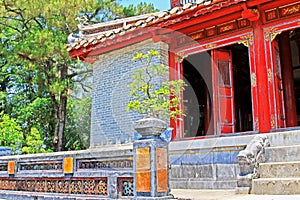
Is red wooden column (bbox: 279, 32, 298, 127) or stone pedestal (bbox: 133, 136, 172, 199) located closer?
stone pedestal (bbox: 133, 136, 172, 199)

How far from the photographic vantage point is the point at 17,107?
14375 millimetres

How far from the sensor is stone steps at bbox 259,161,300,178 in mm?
4555

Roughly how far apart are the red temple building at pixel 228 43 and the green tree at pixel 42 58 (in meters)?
3.57

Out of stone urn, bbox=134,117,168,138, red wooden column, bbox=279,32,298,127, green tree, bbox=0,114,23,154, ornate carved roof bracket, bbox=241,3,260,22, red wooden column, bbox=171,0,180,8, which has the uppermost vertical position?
red wooden column, bbox=171,0,180,8

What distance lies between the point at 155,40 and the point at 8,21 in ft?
27.4

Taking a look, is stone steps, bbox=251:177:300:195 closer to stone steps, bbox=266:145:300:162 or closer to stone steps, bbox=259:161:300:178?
stone steps, bbox=259:161:300:178

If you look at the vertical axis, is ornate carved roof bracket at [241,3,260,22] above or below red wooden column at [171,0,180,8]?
below

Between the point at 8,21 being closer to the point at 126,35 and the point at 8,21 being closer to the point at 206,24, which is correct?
the point at 126,35

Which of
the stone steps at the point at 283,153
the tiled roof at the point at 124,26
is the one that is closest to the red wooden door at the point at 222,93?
the tiled roof at the point at 124,26

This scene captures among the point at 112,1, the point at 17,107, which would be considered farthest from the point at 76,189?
the point at 112,1

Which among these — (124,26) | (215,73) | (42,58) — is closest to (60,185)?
(215,73)

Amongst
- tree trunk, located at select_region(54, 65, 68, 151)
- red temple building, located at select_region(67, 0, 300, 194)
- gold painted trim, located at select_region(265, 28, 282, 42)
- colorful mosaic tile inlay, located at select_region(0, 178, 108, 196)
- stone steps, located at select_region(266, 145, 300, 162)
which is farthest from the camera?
tree trunk, located at select_region(54, 65, 68, 151)

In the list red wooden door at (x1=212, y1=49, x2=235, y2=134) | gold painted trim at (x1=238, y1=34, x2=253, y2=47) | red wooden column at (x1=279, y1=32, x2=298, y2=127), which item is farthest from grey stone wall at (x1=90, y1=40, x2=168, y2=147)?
red wooden column at (x1=279, y1=32, x2=298, y2=127)

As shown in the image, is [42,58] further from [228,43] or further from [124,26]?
[228,43]
